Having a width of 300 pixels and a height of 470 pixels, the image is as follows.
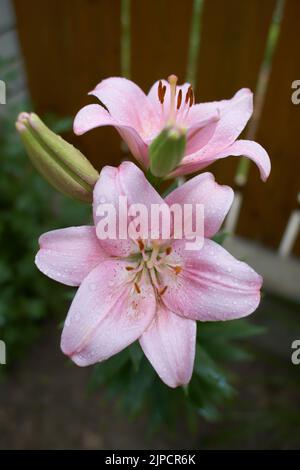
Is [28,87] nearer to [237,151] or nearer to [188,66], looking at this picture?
[188,66]

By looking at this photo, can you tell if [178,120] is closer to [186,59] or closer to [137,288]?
[137,288]

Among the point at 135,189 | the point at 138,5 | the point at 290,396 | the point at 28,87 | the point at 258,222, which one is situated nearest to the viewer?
the point at 135,189

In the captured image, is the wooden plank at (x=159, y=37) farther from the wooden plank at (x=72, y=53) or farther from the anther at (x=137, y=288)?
the anther at (x=137, y=288)

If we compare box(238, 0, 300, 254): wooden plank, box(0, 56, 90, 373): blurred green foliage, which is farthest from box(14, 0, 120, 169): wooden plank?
box(238, 0, 300, 254): wooden plank

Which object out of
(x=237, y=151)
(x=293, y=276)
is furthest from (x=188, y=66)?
(x=237, y=151)

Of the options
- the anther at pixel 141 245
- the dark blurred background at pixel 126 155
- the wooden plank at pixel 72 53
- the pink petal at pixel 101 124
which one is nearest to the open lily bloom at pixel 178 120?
the pink petal at pixel 101 124

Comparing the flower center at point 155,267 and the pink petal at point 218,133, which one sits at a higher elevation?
the pink petal at point 218,133

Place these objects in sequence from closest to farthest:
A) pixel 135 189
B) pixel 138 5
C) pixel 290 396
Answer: pixel 135 189 < pixel 138 5 < pixel 290 396
